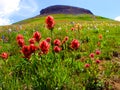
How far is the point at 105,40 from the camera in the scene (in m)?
13.9

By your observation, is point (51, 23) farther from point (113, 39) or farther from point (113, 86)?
point (113, 39)

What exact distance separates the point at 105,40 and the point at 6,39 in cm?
440

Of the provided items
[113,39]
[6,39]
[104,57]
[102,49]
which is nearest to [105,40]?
[113,39]

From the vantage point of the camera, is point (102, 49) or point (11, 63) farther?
point (102, 49)

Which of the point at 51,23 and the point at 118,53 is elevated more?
the point at 51,23

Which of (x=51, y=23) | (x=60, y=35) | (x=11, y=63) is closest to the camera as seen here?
(x=51, y=23)

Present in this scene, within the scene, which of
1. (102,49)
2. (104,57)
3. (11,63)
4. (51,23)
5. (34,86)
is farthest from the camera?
(102,49)

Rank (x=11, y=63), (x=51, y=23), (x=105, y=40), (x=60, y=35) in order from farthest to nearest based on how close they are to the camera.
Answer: (x=60, y=35)
(x=105, y=40)
(x=11, y=63)
(x=51, y=23)

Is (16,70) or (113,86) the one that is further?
(16,70)

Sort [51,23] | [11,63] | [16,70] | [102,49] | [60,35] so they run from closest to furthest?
[51,23] → [16,70] → [11,63] → [102,49] → [60,35]

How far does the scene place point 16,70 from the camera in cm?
979

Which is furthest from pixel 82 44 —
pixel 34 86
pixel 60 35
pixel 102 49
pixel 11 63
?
pixel 34 86

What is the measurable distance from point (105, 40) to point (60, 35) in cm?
222

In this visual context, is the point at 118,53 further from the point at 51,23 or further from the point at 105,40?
the point at 51,23
